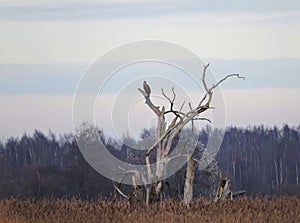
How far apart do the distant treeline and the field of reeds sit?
1334 cm

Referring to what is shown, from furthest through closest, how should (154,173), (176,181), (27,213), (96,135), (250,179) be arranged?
(250,179), (176,181), (96,135), (154,173), (27,213)

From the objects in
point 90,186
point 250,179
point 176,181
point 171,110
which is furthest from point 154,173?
point 250,179

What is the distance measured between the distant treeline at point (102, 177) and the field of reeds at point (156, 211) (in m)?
13.3

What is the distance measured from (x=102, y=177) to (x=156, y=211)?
21.7m

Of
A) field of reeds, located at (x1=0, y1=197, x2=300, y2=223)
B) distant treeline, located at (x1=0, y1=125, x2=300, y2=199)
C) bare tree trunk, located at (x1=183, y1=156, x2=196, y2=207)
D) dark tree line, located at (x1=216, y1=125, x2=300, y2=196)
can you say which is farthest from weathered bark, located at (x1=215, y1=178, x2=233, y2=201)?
dark tree line, located at (x1=216, y1=125, x2=300, y2=196)

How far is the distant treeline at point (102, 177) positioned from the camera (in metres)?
36.2

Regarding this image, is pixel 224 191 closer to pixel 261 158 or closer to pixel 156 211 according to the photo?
pixel 156 211

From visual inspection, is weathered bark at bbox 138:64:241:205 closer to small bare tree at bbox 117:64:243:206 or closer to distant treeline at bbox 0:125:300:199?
small bare tree at bbox 117:64:243:206

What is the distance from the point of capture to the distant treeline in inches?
1427

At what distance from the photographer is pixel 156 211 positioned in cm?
1423

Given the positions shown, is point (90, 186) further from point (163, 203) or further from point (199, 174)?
point (163, 203)

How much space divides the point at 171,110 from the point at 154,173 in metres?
1.31

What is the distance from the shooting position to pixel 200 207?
15.0 meters

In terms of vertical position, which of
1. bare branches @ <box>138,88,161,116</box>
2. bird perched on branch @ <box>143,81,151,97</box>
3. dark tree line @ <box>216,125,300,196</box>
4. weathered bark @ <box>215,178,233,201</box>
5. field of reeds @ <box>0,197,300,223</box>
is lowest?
field of reeds @ <box>0,197,300,223</box>
